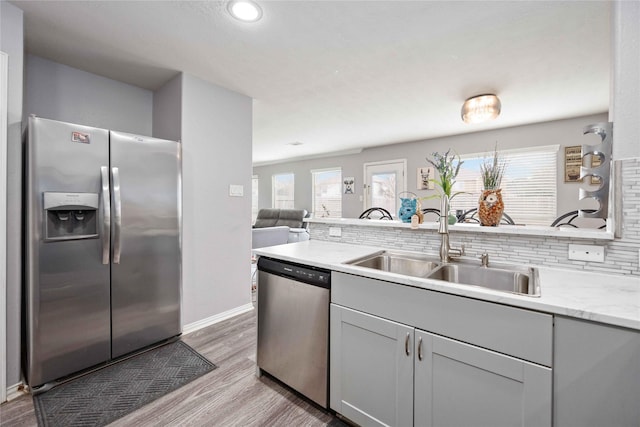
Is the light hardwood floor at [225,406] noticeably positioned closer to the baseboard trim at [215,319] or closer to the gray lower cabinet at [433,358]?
the gray lower cabinet at [433,358]

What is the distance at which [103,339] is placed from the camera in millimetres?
1989


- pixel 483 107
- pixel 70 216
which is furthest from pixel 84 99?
pixel 483 107

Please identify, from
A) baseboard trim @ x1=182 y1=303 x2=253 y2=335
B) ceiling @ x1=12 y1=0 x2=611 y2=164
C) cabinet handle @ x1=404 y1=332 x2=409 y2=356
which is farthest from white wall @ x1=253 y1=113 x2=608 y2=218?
cabinet handle @ x1=404 y1=332 x2=409 y2=356

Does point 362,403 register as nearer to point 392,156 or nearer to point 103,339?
point 103,339

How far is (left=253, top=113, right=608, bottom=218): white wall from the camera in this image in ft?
13.3

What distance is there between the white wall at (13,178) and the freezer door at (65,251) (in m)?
0.06

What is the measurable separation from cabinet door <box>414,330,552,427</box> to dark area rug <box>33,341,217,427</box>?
5.09 feet

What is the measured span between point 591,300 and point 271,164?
7.92 metres

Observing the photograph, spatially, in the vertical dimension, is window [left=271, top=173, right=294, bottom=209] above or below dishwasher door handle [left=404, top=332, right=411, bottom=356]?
above

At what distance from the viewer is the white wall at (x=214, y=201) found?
2596 mm

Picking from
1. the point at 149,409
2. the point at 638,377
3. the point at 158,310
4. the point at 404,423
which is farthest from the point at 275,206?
the point at 638,377

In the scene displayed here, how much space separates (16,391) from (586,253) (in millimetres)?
3288

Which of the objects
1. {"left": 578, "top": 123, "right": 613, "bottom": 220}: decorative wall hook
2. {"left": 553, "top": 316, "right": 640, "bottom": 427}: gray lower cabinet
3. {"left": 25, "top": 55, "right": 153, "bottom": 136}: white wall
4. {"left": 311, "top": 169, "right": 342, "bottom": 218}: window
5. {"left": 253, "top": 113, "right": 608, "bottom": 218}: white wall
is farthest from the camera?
{"left": 311, "top": 169, "right": 342, "bottom": 218}: window

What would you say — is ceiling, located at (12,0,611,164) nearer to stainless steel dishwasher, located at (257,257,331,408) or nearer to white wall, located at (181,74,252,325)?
white wall, located at (181,74,252,325)
